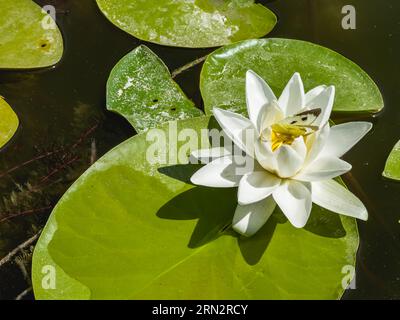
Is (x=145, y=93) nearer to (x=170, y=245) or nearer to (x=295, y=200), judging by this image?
(x=170, y=245)

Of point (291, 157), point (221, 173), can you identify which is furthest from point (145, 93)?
point (291, 157)

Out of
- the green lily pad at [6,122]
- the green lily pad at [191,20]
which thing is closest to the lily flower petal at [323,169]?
the green lily pad at [191,20]

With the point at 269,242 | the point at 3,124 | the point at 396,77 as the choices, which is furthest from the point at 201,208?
the point at 396,77

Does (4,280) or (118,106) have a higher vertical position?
(118,106)

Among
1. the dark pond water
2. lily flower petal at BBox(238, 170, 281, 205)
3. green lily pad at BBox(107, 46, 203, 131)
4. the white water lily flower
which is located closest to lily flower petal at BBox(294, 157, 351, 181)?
the white water lily flower

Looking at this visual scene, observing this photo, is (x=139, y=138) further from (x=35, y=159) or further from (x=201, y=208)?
(x=35, y=159)

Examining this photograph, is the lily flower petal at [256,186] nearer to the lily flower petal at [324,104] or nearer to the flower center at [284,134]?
the flower center at [284,134]
